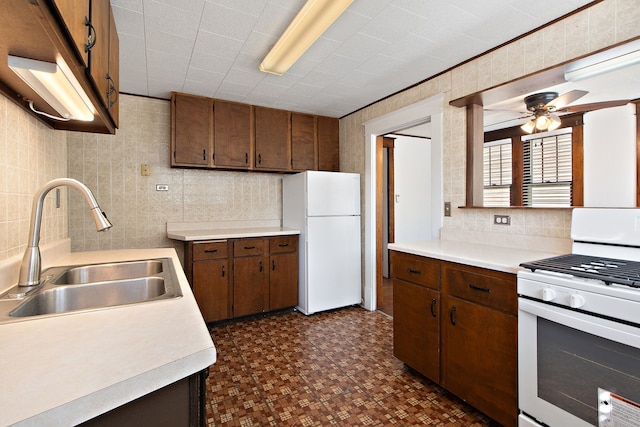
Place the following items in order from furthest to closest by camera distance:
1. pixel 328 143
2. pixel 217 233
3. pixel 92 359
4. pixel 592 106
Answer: pixel 328 143
pixel 217 233
pixel 592 106
pixel 92 359

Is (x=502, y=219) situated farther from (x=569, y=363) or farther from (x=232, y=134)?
(x=232, y=134)

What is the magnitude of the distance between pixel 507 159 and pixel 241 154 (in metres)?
2.51

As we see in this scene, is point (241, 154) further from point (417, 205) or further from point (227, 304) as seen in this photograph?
point (417, 205)

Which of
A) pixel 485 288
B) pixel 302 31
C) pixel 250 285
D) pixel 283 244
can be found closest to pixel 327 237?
pixel 283 244

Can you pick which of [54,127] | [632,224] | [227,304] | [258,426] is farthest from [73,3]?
[227,304]

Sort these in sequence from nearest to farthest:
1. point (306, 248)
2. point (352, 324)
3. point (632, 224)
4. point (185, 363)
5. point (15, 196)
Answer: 1. point (185, 363)
2. point (15, 196)
3. point (632, 224)
4. point (352, 324)
5. point (306, 248)

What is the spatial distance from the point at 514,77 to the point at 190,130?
9.33 ft

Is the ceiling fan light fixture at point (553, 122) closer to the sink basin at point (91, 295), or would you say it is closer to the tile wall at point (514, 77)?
the tile wall at point (514, 77)

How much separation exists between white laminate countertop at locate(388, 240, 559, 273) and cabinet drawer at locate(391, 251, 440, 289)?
0.17 feet

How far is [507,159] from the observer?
7.57 feet

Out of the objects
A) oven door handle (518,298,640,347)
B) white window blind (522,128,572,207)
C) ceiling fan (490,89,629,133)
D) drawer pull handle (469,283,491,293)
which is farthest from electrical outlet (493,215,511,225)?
oven door handle (518,298,640,347)

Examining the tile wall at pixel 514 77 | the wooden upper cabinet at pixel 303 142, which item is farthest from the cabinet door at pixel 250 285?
the tile wall at pixel 514 77

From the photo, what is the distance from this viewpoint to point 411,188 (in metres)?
5.03

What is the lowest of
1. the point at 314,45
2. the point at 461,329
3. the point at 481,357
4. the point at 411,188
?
the point at 481,357
